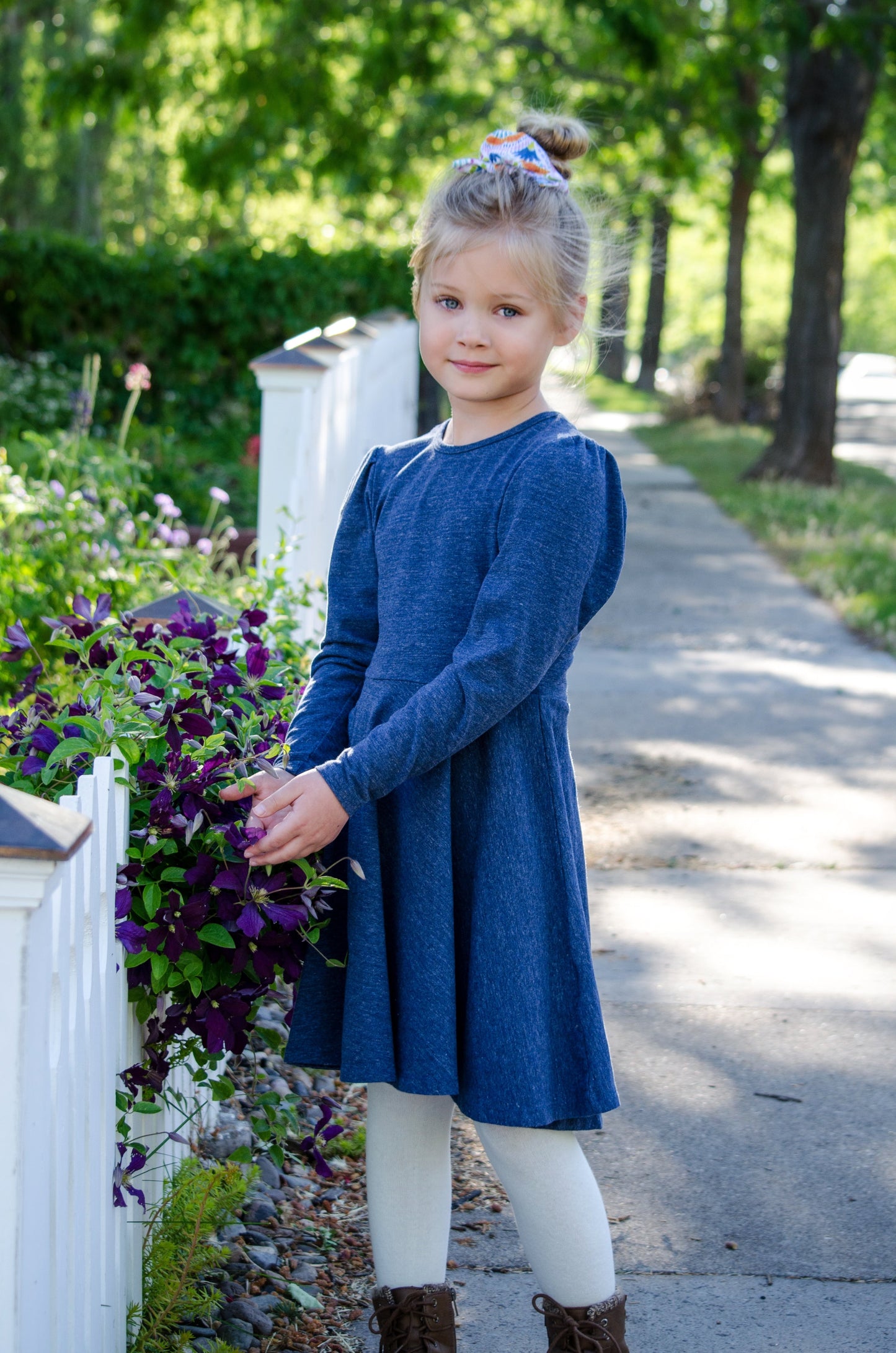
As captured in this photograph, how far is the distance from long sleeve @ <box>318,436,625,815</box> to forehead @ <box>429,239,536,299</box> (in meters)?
0.22

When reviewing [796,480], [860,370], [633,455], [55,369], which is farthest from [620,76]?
[860,370]

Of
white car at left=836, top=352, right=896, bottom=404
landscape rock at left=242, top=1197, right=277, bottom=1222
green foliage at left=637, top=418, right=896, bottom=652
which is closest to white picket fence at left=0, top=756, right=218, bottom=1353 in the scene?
landscape rock at left=242, top=1197, right=277, bottom=1222

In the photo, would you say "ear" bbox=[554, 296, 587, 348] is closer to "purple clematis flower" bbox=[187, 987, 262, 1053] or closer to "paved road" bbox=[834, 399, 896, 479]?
"purple clematis flower" bbox=[187, 987, 262, 1053]

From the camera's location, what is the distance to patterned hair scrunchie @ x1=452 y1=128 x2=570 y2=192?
190cm

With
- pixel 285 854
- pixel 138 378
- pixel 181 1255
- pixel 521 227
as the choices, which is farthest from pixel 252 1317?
pixel 138 378

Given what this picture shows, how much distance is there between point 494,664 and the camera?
1.75 meters

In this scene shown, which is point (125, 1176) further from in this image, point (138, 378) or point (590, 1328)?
point (138, 378)

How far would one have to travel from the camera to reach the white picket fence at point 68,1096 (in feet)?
4.48

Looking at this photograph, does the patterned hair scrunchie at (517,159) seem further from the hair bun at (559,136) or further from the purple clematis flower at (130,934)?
the purple clematis flower at (130,934)

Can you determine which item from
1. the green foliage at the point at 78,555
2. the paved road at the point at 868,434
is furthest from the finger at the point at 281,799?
the paved road at the point at 868,434

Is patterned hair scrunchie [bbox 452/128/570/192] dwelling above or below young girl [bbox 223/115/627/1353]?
above

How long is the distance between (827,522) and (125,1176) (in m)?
9.07

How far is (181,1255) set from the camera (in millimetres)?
2133

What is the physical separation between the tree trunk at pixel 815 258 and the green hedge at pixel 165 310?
4297mm
